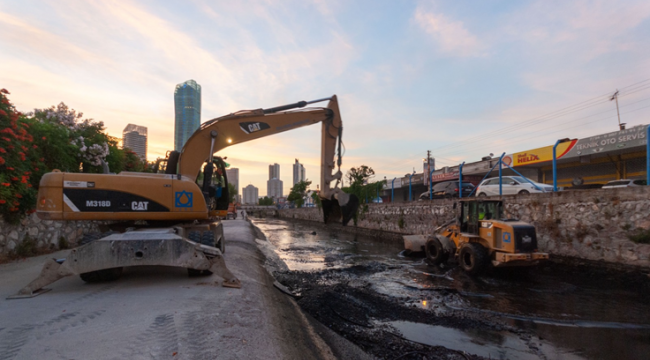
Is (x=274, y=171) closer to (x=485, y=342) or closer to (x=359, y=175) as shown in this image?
A: (x=359, y=175)

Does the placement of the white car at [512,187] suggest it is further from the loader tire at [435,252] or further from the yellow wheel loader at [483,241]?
the loader tire at [435,252]

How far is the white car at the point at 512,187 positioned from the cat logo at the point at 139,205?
1373 centimetres

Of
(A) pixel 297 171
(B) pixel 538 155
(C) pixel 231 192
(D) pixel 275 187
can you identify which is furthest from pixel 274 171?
(B) pixel 538 155

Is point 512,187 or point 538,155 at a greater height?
point 538,155

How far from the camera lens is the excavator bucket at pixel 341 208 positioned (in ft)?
25.1

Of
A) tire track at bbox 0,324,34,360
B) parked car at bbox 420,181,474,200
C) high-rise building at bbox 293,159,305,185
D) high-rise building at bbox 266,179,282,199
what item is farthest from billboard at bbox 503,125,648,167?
high-rise building at bbox 266,179,282,199

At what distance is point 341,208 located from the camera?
305 inches

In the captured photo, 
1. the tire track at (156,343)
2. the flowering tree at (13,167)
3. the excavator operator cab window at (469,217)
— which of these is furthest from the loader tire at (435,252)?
the flowering tree at (13,167)

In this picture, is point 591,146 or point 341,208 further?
point 591,146

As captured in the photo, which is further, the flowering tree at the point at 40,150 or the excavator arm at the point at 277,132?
the excavator arm at the point at 277,132

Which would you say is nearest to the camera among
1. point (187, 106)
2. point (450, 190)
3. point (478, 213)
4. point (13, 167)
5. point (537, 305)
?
point (537, 305)

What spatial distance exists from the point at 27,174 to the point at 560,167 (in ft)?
104

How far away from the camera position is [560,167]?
86.0 feet

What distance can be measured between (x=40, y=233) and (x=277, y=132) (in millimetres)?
7149
